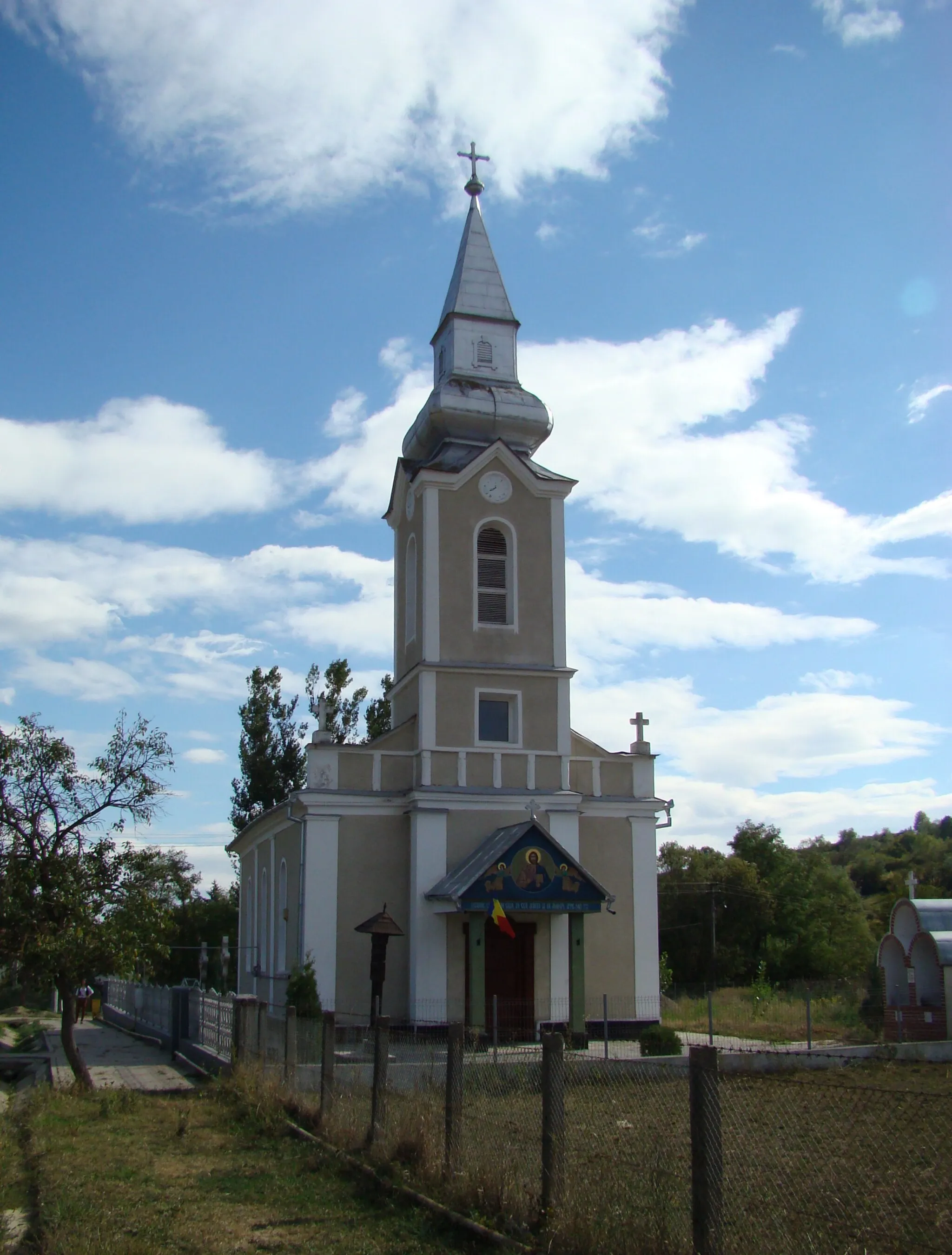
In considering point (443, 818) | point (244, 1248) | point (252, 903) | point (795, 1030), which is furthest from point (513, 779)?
point (244, 1248)

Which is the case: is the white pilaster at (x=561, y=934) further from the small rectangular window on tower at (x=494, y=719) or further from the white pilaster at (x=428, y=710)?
the white pilaster at (x=428, y=710)

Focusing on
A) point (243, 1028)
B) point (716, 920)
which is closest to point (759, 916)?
point (716, 920)

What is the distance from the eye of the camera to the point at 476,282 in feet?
99.7

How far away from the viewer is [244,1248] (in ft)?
27.1

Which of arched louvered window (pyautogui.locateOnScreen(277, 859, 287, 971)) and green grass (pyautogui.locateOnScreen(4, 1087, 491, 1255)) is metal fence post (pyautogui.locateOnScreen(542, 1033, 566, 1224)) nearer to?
green grass (pyautogui.locateOnScreen(4, 1087, 491, 1255))

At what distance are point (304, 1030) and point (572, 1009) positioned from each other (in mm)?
9264

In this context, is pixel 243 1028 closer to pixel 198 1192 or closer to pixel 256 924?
pixel 198 1192

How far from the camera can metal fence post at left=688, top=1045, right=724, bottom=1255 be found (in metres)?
6.62

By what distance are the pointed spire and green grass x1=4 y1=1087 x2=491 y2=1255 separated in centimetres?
2080

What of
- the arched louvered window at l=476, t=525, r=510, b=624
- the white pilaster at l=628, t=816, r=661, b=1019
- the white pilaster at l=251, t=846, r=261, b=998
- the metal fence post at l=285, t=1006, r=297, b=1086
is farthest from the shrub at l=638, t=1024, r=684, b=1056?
the white pilaster at l=251, t=846, r=261, b=998

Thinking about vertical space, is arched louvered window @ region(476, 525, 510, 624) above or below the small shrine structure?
above

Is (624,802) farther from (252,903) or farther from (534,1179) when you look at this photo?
(534,1179)

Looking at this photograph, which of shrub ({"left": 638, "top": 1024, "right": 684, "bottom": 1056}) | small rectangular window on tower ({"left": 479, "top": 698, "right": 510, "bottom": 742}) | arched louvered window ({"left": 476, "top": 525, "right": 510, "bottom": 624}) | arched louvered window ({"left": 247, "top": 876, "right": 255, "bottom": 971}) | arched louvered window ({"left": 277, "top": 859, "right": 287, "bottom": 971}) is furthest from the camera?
arched louvered window ({"left": 247, "top": 876, "right": 255, "bottom": 971})

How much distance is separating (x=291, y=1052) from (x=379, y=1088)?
12.4 feet
